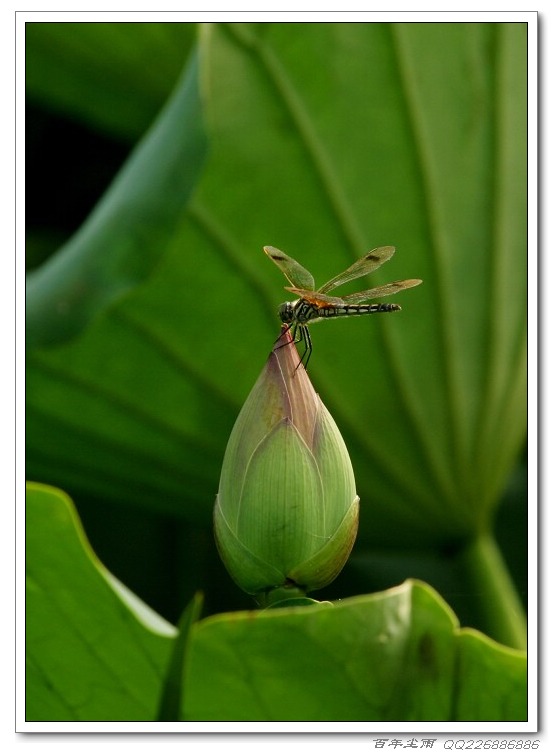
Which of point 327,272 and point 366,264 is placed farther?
point 327,272


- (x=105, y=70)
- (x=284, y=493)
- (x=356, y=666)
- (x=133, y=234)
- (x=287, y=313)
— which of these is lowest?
(x=356, y=666)

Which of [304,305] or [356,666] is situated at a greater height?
[304,305]

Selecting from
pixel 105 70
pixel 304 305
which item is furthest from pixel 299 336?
pixel 105 70

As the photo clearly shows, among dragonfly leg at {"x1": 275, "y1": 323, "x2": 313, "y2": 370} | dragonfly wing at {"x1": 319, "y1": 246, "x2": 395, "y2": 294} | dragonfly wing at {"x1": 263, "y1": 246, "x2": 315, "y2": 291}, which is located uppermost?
dragonfly wing at {"x1": 319, "y1": 246, "x2": 395, "y2": 294}

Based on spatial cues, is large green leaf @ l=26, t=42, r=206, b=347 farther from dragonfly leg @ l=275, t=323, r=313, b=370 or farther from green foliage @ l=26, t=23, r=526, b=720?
dragonfly leg @ l=275, t=323, r=313, b=370

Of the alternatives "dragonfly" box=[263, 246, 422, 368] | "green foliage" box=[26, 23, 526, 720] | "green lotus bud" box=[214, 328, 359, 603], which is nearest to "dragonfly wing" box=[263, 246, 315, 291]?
"dragonfly" box=[263, 246, 422, 368]

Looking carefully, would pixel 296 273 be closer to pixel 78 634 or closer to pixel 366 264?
pixel 366 264

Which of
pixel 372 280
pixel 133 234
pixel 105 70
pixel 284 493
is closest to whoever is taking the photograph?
pixel 284 493
